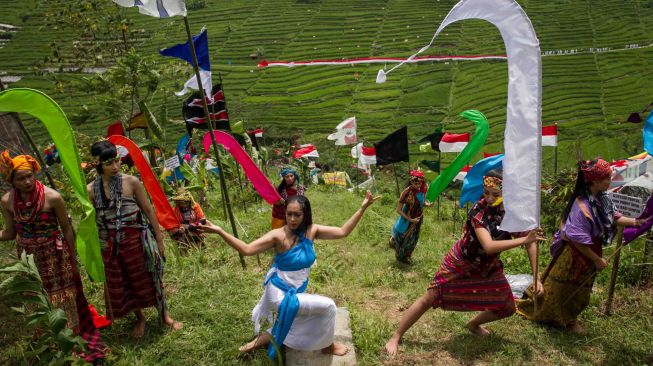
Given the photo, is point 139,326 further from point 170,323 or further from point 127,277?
point 127,277

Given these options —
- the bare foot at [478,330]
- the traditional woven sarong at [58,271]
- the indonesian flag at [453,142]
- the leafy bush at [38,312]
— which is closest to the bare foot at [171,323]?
the traditional woven sarong at [58,271]

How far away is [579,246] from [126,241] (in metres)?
2.95

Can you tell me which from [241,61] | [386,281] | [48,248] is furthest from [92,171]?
[241,61]

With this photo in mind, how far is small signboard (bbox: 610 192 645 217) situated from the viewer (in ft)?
12.7

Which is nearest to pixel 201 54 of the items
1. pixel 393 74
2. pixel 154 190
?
pixel 154 190

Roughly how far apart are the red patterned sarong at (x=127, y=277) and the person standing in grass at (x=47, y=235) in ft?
0.59

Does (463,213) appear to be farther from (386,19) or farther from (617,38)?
(386,19)

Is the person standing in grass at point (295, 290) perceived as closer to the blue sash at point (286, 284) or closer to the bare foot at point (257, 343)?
the blue sash at point (286, 284)

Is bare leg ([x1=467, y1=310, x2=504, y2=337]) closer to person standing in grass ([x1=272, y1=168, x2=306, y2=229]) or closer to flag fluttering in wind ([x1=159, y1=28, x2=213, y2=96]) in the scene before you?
person standing in grass ([x1=272, y1=168, x2=306, y2=229])

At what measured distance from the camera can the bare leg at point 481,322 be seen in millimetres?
3472

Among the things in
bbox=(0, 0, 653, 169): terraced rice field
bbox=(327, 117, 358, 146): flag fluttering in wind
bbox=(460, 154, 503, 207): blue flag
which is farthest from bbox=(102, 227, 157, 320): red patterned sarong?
bbox=(0, 0, 653, 169): terraced rice field

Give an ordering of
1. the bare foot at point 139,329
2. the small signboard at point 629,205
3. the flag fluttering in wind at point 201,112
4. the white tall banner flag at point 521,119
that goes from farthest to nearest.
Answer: the flag fluttering in wind at point 201,112 → the small signboard at point 629,205 → the bare foot at point 139,329 → the white tall banner flag at point 521,119

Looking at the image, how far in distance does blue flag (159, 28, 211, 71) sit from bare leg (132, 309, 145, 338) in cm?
194

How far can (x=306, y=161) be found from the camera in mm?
Result: 11453
